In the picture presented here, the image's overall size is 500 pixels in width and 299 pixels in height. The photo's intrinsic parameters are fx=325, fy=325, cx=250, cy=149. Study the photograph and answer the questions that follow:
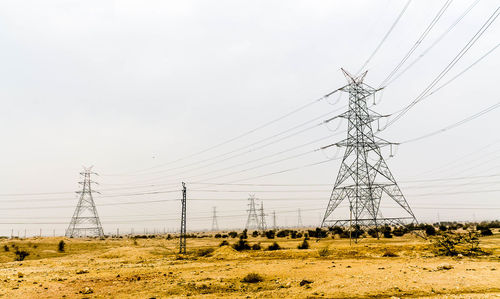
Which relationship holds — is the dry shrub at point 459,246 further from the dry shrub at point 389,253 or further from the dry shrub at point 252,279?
the dry shrub at point 252,279

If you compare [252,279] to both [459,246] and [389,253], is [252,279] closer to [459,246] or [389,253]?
[389,253]

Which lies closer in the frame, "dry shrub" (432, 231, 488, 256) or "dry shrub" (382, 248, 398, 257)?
"dry shrub" (432, 231, 488, 256)

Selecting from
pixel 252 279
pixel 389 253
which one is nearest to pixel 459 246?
pixel 389 253

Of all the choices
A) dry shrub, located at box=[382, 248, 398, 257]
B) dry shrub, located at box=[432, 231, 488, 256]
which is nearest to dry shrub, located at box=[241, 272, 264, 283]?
dry shrub, located at box=[382, 248, 398, 257]

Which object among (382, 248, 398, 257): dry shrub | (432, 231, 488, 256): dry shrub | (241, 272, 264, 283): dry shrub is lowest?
(382, 248, 398, 257): dry shrub

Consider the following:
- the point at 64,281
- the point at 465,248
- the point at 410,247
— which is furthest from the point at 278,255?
the point at 64,281

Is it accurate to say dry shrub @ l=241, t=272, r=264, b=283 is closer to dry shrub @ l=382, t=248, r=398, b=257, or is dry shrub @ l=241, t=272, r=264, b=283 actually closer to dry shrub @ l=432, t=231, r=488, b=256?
dry shrub @ l=382, t=248, r=398, b=257

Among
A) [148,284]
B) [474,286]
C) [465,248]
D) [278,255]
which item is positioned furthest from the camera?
[278,255]

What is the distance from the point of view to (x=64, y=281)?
1862 cm

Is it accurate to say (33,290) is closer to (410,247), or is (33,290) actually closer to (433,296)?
(433,296)

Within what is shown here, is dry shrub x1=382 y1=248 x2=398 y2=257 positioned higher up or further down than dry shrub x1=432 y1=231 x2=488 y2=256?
further down

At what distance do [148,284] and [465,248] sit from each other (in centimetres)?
2217

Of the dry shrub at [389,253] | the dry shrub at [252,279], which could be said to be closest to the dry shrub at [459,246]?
the dry shrub at [389,253]

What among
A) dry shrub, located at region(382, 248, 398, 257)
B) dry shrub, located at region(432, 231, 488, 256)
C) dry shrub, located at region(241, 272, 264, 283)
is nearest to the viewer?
dry shrub, located at region(241, 272, 264, 283)
